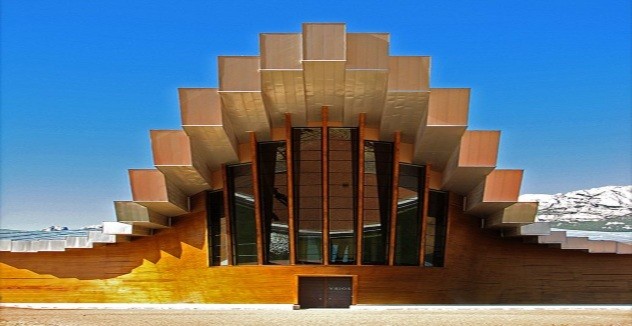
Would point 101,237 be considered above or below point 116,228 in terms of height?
below

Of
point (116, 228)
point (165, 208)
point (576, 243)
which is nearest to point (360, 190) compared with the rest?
point (165, 208)

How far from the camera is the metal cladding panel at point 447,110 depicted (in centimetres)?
1966

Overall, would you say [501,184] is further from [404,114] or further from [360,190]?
[360,190]

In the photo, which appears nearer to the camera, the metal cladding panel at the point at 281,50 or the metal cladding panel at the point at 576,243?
the metal cladding panel at the point at 281,50

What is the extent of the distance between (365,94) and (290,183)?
205 inches

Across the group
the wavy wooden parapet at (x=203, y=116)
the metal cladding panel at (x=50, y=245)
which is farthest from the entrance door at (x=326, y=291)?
the metal cladding panel at (x=50, y=245)

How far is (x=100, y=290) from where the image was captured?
87.1ft

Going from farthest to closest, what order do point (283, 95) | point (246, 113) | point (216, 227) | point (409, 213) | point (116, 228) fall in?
point (116, 228) < point (216, 227) < point (409, 213) < point (246, 113) < point (283, 95)

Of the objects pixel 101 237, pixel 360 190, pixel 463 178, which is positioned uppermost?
pixel 463 178

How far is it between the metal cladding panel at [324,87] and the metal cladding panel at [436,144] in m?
3.40

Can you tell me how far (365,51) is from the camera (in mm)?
18594

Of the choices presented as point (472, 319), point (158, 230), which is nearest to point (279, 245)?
point (158, 230)

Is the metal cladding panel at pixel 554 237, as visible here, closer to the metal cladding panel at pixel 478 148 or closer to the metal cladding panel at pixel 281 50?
the metal cladding panel at pixel 478 148

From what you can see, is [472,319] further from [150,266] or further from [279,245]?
[150,266]
